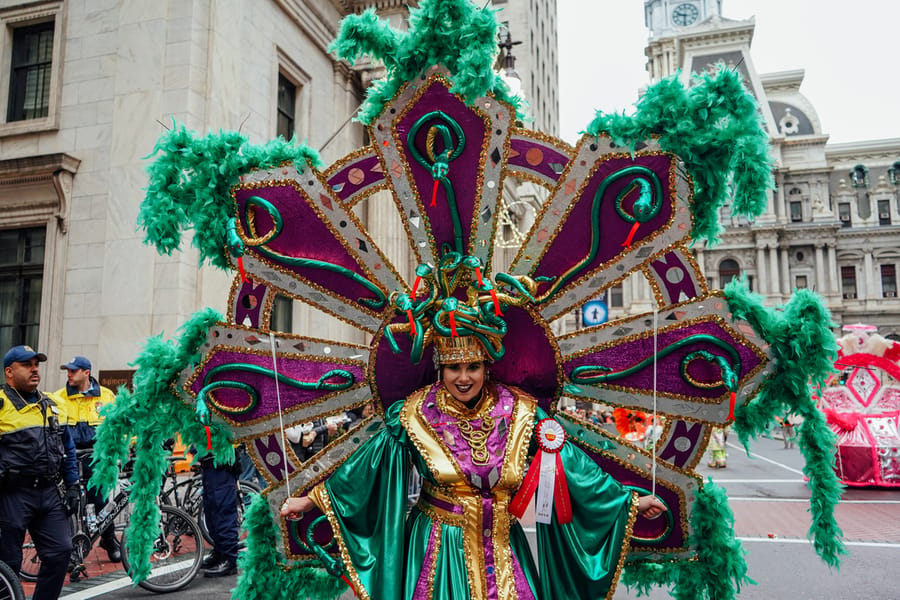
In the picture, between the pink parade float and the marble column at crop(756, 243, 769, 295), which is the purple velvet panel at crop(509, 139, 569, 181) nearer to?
the pink parade float

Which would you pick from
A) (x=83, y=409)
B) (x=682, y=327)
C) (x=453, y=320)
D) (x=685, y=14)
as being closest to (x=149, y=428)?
(x=453, y=320)

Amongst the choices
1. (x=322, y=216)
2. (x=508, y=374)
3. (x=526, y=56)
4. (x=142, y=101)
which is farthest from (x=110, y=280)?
(x=526, y=56)

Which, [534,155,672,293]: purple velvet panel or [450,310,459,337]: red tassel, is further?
[534,155,672,293]: purple velvet panel

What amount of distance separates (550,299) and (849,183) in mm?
61000

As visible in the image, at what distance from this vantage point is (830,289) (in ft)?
167

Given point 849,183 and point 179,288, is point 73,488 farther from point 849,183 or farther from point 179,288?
point 849,183

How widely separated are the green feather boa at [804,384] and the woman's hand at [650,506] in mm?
563

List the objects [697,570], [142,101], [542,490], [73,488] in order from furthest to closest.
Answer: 1. [142,101]
2. [73,488]
3. [697,570]
4. [542,490]

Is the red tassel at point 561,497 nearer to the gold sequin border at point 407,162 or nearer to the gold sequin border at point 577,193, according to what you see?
the gold sequin border at point 577,193

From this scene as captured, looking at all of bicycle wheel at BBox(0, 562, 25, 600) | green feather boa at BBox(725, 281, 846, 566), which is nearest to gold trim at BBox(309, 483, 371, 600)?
green feather boa at BBox(725, 281, 846, 566)

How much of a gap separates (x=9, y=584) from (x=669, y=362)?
13.6 feet

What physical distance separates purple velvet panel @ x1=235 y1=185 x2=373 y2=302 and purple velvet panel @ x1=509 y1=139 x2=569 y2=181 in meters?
0.90

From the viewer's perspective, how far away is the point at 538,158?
3.25 m

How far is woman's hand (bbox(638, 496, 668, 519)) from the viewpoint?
293cm
